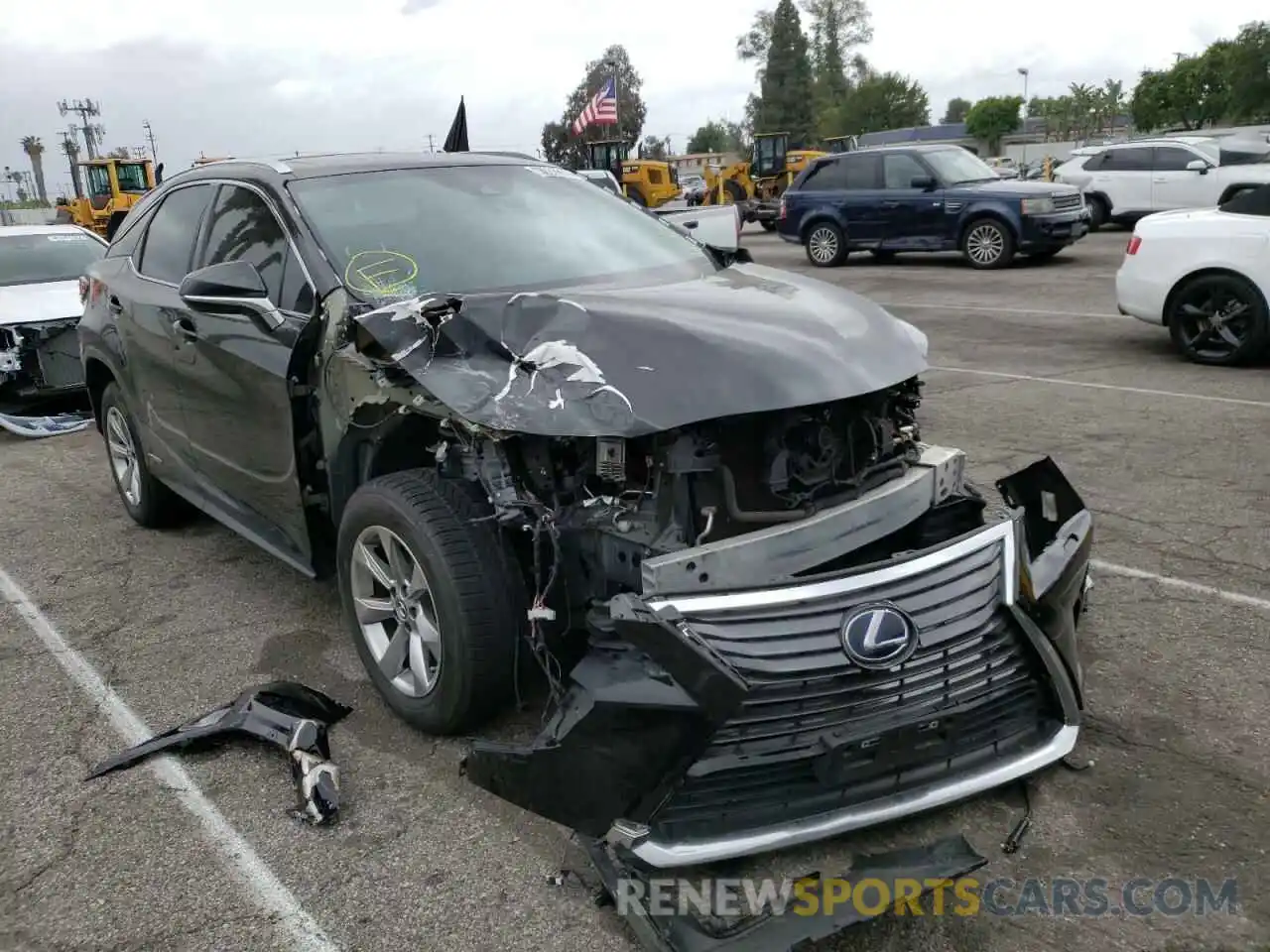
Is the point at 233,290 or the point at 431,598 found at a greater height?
the point at 233,290

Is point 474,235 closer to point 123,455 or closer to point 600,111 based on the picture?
point 123,455

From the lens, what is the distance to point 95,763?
10.8ft

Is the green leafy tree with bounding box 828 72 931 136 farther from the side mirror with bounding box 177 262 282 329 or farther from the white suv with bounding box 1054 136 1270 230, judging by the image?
the side mirror with bounding box 177 262 282 329

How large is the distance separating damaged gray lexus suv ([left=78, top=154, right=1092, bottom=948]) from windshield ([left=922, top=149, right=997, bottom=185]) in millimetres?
12587

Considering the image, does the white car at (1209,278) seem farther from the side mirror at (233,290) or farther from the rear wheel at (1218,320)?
the side mirror at (233,290)

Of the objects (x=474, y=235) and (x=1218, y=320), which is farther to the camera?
(x=1218, y=320)

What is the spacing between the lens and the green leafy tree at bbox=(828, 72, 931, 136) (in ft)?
274

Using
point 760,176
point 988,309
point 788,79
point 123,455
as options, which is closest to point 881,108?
point 788,79

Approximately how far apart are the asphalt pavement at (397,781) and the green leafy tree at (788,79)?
8591 cm

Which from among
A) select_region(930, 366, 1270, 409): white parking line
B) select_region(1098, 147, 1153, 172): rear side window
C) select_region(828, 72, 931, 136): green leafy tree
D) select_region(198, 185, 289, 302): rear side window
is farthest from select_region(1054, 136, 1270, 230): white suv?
select_region(828, 72, 931, 136): green leafy tree

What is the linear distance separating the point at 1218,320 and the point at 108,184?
2795cm

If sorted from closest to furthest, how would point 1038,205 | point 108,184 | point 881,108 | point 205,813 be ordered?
point 205,813
point 1038,205
point 108,184
point 881,108

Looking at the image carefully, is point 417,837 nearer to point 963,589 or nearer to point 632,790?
point 632,790

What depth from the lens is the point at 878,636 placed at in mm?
2451
